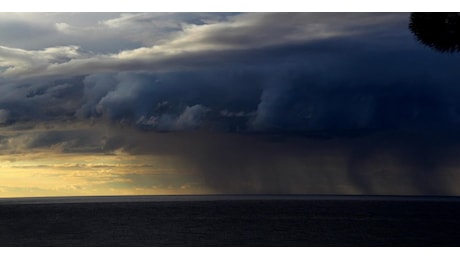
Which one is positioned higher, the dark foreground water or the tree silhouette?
the tree silhouette

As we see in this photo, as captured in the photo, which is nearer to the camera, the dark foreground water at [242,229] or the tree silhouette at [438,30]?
the tree silhouette at [438,30]

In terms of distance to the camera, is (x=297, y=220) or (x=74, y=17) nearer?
(x=74, y=17)

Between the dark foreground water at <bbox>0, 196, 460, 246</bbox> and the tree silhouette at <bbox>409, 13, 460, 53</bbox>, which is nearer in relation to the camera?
the tree silhouette at <bbox>409, 13, 460, 53</bbox>

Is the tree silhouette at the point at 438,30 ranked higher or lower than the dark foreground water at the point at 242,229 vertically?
higher

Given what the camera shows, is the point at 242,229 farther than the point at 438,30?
Yes

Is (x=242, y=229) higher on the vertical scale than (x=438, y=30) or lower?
lower
